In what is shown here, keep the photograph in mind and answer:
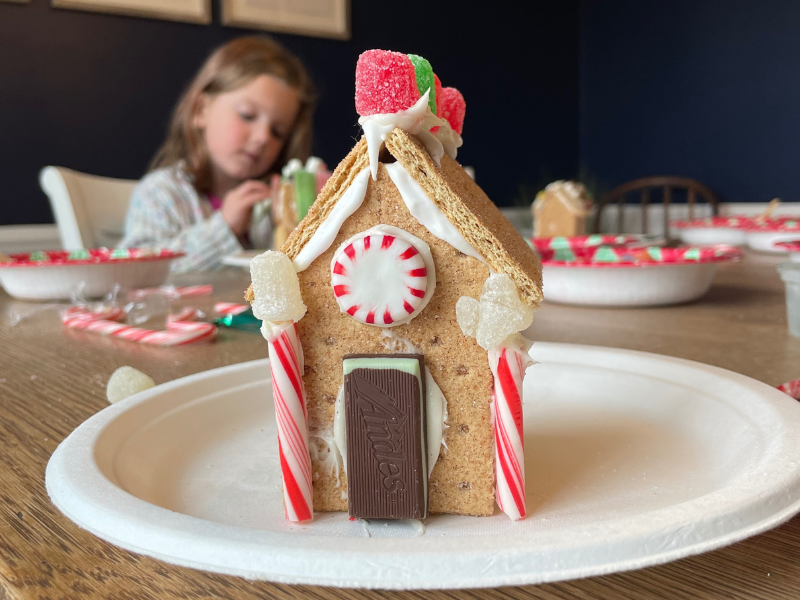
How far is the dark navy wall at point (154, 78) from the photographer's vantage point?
294 centimetres

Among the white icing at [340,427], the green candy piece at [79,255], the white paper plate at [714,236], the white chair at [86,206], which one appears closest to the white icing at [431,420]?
the white icing at [340,427]

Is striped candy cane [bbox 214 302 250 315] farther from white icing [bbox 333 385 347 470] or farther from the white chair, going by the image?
the white chair

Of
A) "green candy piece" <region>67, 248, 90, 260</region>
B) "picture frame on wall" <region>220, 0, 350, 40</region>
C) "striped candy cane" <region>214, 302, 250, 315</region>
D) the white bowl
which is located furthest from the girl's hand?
the white bowl

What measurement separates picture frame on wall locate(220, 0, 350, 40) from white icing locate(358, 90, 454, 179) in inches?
133

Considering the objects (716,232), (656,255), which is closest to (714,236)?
(716,232)

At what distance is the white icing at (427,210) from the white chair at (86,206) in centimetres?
240

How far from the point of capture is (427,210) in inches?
15.1

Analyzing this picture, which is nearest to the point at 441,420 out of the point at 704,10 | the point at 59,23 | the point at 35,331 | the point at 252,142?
the point at 35,331

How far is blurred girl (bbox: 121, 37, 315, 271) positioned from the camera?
2773mm

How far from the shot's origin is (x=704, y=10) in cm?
408

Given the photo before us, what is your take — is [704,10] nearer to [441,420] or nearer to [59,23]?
[59,23]

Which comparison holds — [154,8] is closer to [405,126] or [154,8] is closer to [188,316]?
[188,316]

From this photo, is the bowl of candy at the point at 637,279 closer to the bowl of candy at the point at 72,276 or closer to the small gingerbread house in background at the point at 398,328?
the small gingerbread house in background at the point at 398,328

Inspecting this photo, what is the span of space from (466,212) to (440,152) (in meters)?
0.06
